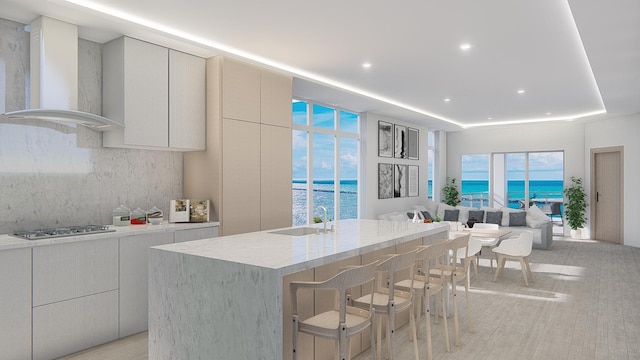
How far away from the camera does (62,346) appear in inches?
133

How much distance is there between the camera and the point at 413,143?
34.2 feet

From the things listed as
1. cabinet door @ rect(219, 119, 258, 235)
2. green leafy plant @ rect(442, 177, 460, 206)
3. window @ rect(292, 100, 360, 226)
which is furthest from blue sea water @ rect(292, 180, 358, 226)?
green leafy plant @ rect(442, 177, 460, 206)

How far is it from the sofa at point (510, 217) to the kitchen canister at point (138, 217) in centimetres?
521

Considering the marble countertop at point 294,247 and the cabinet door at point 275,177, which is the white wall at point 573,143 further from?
the cabinet door at point 275,177

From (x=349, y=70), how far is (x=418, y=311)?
3.38m

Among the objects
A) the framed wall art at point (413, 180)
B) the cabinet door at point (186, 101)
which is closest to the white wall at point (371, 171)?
the framed wall art at point (413, 180)

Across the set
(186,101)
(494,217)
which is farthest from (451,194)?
(186,101)

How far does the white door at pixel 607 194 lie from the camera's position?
9328 millimetres

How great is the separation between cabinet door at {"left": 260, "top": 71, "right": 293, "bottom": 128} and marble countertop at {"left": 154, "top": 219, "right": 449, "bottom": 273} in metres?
1.92

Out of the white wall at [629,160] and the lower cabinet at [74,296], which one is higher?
the white wall at [629,160]

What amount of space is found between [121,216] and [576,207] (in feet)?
32.0

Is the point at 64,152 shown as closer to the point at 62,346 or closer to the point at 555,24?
the point at 62,346

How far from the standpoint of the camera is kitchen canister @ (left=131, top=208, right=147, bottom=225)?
424 centimetres

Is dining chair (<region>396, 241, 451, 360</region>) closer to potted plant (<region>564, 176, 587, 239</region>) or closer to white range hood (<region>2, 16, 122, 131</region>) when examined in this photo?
white range hood (<region>2, 16, 122, 131</region>)
